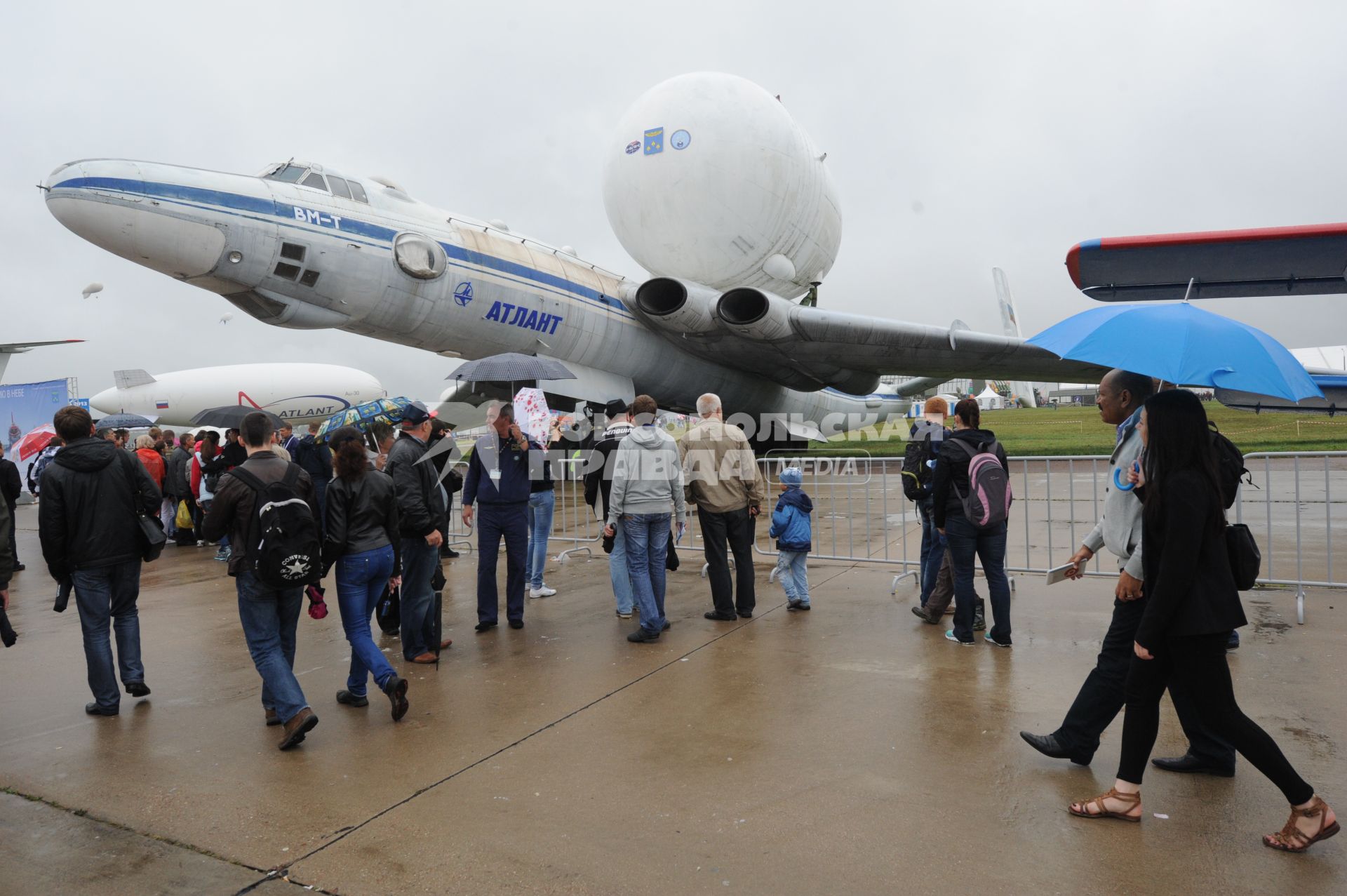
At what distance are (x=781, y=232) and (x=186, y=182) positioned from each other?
11521 millimetres

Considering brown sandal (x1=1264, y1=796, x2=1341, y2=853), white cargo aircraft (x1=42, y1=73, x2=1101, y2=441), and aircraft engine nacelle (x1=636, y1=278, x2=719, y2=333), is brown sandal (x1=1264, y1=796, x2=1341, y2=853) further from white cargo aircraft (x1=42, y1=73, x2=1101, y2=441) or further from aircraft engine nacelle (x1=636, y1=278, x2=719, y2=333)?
aircraft engine nacelle (x1=636, y1=278, x2=719, y2=333)

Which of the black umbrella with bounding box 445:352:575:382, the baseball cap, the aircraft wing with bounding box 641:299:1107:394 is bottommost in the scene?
the baseball cap

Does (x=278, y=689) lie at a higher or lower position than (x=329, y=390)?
lower

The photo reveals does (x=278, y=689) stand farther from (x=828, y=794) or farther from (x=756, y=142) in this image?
(x=756, y=142)

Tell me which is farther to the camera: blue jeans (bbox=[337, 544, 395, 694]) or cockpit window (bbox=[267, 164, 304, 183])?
cockpit window (bbox=[267, 164, 304, 183])

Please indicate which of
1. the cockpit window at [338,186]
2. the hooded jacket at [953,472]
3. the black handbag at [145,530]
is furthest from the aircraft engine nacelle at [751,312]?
the black handbag at [145,530]

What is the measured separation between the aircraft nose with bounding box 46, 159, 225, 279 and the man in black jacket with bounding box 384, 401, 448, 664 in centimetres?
625

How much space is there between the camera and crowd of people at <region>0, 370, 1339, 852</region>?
2.75 metres

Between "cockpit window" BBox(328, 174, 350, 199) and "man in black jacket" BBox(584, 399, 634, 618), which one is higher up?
"cockpit window" BBox(328, 174, 350, 199)

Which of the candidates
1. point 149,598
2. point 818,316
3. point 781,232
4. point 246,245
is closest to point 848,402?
point 781,232

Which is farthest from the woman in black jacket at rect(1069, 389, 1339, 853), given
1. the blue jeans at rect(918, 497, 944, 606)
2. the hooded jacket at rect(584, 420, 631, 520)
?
the hooded jacket at rect(584, 420, 631, 520)

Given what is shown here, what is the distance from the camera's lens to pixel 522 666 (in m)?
4.83

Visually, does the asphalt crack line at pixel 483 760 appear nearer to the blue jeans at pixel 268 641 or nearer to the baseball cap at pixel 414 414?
the blue jeans at pixel 268 641

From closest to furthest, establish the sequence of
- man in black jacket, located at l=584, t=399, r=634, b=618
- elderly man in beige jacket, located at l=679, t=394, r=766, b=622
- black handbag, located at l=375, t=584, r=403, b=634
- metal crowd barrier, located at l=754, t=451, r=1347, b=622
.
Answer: black handbag, located at l=375, t=584, r=403, b=634
elderly man in beige jacket, located at l=679, t=394, r=766, b=622
man in black jacket, located at l=584, t=399, r=634, b=618
metal crowd barrier, located at l=754, t=451, r=1347, b=622
